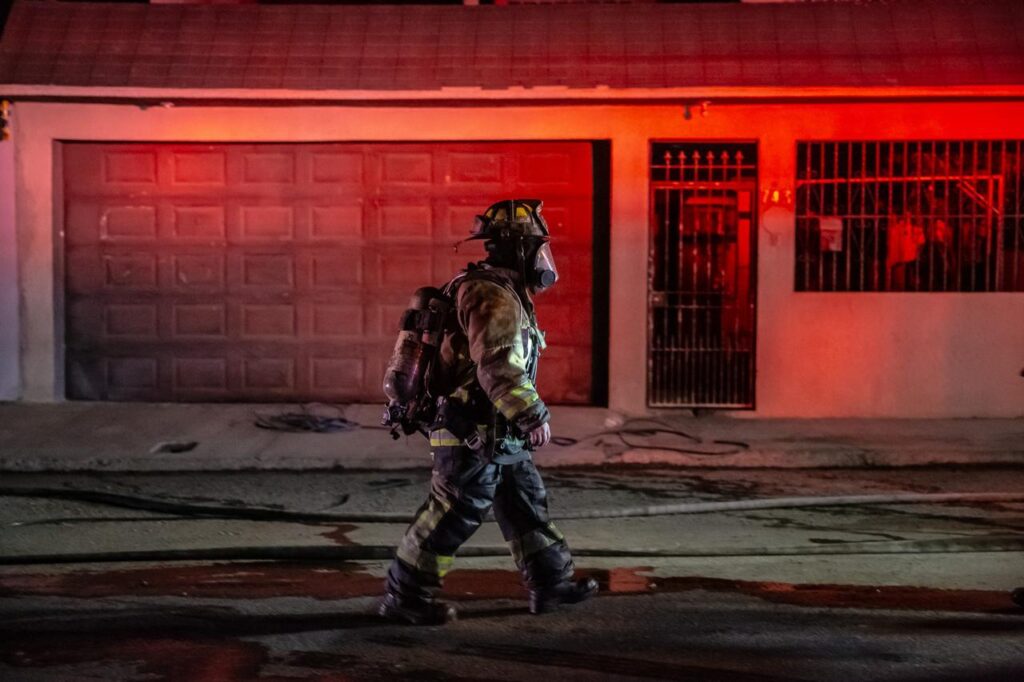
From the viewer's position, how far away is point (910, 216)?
473 inches

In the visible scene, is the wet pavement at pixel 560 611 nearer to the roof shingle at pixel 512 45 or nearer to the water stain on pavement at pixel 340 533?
the water stain on pavement at pixel 340 533

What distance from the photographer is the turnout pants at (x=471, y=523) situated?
552 cm

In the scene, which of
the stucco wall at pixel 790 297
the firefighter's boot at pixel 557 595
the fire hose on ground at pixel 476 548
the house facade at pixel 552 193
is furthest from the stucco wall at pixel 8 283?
the firefighter's boot at pixel 557 595

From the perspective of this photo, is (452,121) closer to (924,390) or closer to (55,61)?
(55,61)

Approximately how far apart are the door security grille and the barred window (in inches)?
21.8

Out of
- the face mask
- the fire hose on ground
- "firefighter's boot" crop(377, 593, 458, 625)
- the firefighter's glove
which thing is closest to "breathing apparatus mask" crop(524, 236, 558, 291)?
the face mask

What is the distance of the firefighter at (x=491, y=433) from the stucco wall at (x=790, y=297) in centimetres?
632

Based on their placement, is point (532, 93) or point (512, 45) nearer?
point (532, 93)

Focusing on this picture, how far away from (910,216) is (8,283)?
8439 millimetres

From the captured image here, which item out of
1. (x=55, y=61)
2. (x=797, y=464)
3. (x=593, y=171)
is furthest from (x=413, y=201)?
(x=797, y=464)

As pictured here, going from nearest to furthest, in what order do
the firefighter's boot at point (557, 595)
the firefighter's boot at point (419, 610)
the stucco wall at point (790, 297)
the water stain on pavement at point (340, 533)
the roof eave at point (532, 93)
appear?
1. the firefighter's boot at point (419, 610)
2. the firefighter's boot at point (557, 595)
3. the water stain on pavement at point (340, 533)
4. the roof eave at point (532, 93)
5. the stucco wall at point (790, 297)

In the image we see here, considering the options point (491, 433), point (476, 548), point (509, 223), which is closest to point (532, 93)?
point (476, 548)

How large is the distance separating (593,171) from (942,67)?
3219mm

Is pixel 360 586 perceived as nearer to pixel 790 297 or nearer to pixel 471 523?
pixel 471 523
